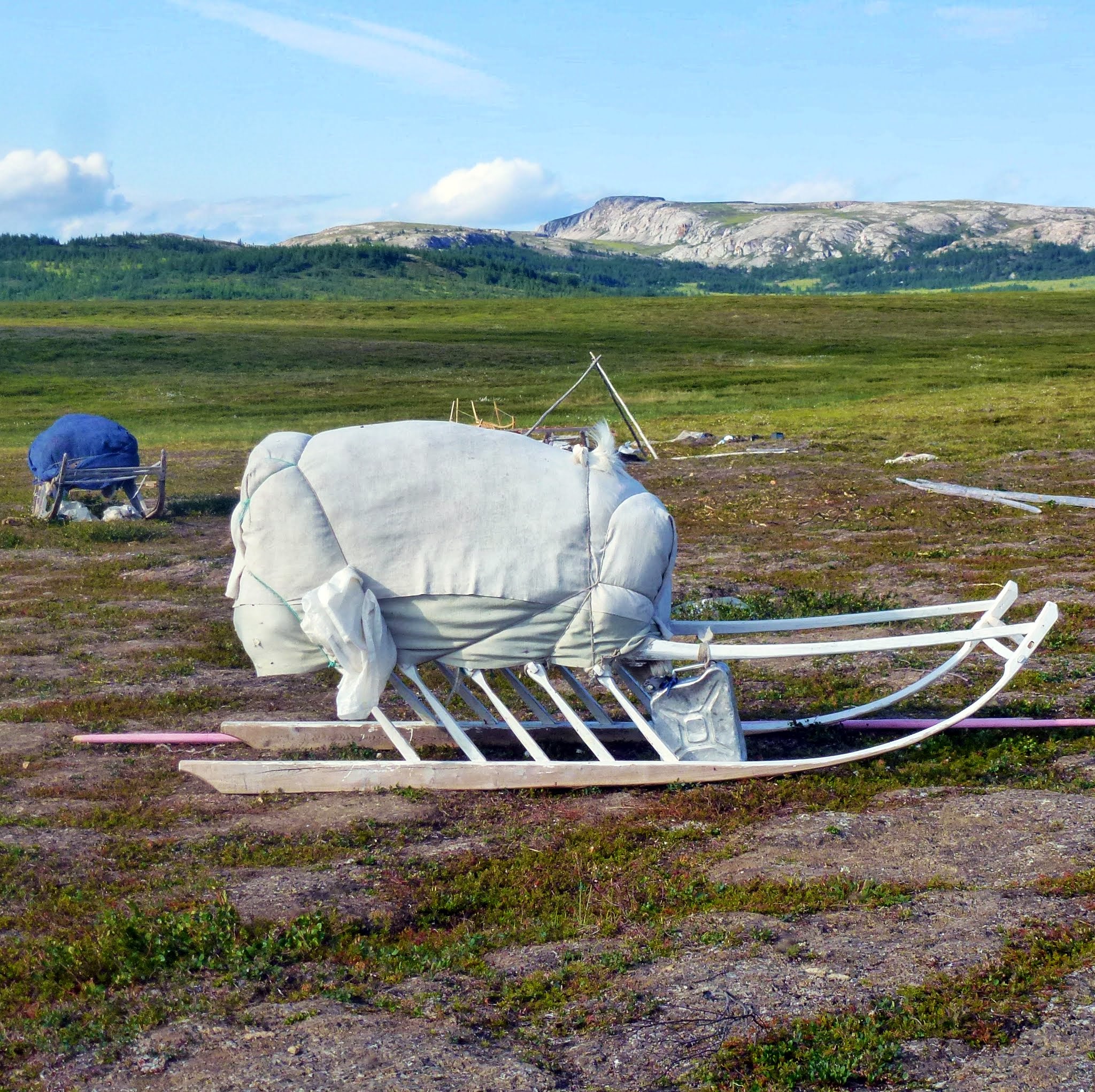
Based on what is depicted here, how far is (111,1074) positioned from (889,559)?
52.0ft

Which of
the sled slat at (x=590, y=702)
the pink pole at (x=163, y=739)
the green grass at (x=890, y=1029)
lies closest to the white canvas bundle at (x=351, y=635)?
the sled slat at (x=590, y=702)

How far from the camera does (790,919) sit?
24.3 ft

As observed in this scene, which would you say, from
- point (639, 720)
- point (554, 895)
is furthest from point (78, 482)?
point (554, 895)

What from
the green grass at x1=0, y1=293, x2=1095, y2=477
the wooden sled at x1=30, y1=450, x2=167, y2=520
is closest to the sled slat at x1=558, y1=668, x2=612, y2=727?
the wooden sled at x1=30, y1=450, x2=167, y2=520

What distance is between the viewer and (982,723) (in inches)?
433

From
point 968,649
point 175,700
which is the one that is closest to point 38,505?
point 175,700

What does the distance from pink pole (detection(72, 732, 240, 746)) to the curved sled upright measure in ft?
4.39

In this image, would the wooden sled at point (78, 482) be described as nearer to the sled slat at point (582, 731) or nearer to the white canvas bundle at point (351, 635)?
the white canvas bundle at point (351, 635)

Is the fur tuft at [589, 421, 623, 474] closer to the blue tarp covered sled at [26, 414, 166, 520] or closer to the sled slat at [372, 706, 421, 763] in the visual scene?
the sled slat at [372, 706, 421, 763]

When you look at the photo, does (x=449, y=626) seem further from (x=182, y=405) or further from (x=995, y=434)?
(x=182, y=405)

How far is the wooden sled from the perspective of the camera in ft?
82.5

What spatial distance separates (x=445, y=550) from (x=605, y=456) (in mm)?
1648

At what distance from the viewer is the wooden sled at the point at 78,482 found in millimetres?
25141

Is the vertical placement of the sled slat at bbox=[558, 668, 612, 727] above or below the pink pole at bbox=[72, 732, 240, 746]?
above
